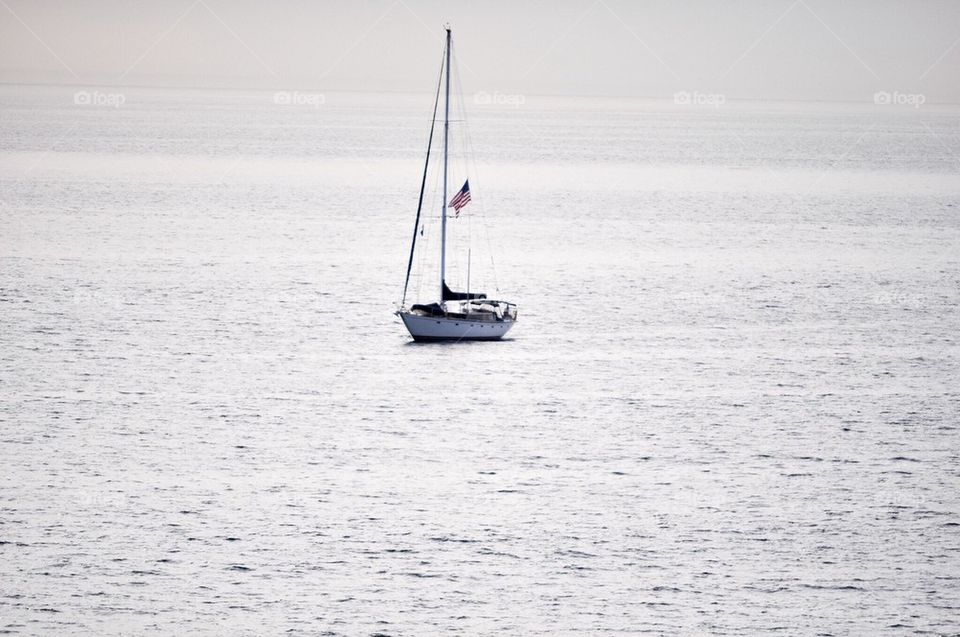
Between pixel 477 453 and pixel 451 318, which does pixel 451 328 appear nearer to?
pixel 451 318

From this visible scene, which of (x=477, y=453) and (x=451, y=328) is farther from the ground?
(x=451, y=328)

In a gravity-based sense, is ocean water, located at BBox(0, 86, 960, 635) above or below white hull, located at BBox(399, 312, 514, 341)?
below

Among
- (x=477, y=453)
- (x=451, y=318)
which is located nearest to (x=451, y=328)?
(x=451, y=318)

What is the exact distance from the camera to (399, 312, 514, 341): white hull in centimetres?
7788

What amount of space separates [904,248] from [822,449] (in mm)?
75079

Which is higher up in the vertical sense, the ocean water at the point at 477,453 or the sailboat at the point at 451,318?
the sailboat at the point at 451,318

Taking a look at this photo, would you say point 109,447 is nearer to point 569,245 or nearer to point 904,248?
point 569,245

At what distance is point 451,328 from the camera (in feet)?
258

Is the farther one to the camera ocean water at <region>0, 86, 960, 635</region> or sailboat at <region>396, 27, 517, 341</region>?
sailboat at <region>396, 27, 517, 341</region>

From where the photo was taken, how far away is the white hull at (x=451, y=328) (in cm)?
7788

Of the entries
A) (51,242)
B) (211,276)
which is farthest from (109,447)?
(51,242)

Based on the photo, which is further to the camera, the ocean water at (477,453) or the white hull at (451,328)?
the white hull at (451,328)

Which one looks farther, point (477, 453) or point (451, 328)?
point (451, 328)

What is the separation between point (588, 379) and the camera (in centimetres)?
7156
